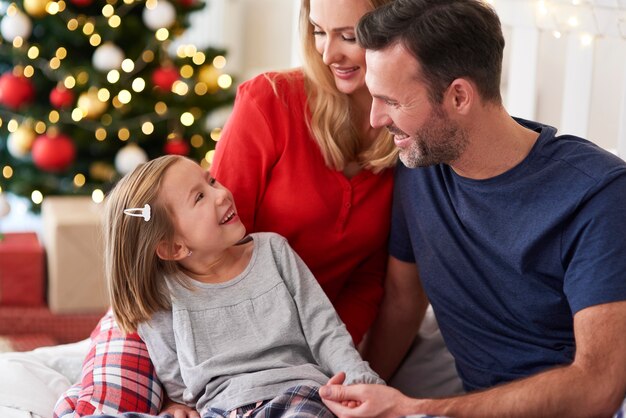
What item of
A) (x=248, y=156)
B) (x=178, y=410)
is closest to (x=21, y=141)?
(x=248, y=156)

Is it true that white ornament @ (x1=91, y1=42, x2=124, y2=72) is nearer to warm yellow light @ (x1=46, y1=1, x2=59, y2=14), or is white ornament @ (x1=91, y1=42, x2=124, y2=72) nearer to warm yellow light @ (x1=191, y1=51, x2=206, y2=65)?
warm yellow light @ (x1=46, y1=1, x2=59, y2=14)

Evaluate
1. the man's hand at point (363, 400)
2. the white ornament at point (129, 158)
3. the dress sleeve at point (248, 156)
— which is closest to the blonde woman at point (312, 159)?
the dress sleeve at point (248, 156)

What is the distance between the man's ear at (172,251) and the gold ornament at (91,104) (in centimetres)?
212

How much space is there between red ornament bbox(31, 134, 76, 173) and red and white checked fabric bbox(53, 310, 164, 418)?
202 cm

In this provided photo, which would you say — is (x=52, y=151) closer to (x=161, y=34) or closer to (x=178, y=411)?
(x=161, y=34)

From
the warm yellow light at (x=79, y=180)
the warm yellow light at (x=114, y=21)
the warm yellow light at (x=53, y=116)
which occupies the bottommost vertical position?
the warm yellow light at (x=79, y=180)

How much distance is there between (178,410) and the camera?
6.36ft

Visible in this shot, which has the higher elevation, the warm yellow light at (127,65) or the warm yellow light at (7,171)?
the warm yellow light at (127,65)

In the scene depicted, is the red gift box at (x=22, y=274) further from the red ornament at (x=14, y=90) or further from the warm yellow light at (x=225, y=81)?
the warm yellow light at (x=225, y=81)

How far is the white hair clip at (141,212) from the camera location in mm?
1954

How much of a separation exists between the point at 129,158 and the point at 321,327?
218cm

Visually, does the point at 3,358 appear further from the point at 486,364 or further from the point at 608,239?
the point at 608,239

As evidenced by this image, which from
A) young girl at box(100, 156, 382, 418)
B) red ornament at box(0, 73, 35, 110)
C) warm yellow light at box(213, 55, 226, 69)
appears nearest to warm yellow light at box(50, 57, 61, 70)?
red ornament at box(0, 73, 35, 110)

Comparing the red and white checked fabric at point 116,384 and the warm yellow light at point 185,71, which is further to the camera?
the warm yellow light at point 185,71
